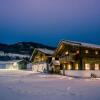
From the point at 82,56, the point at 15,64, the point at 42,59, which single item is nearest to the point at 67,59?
the point at 82,56

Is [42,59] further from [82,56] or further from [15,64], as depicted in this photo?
[15,64]

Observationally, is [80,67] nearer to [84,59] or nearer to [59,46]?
[84,59]

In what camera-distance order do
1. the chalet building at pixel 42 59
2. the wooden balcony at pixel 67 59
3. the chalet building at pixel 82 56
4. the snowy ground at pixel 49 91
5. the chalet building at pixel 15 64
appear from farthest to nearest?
the chalet building at pixel 15 64, the chalet building at pixel 42 59, the wooden balcony at pixel 67 59, the chalet building at pixel 82 56, the snowy ground at pixel 49 91

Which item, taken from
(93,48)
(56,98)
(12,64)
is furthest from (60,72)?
(12,64)

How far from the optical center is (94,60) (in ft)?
135

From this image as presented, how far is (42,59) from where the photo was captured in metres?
62.6

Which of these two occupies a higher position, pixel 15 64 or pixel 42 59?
pixel 42 59

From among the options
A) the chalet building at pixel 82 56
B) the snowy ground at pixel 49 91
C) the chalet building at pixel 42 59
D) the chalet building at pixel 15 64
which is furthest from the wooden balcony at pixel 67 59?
the chalet building at pixel 15 64

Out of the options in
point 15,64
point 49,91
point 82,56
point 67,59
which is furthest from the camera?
point 15,64

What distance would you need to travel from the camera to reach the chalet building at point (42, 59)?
59.3 m

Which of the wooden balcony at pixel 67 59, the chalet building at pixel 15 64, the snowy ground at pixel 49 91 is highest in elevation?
the wooden balcony at pixel 67 59

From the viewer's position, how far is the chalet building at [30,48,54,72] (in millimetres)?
59312

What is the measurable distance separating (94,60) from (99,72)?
233cm

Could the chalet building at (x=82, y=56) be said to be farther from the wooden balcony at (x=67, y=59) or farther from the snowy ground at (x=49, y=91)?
the snowy ground at (x=49, y=91)
